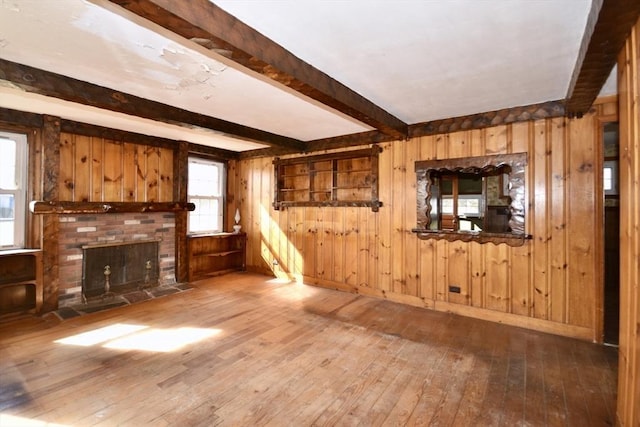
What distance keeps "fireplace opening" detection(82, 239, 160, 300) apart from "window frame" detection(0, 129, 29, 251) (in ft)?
2.12

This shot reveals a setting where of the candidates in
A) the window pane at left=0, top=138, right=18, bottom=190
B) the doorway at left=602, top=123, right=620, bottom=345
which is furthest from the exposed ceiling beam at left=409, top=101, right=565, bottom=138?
the window pane at left=0, top=138, right=18, bottom=190

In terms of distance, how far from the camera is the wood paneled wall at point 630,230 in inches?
57.2

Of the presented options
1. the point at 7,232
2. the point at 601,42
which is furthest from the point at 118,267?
the point at 601,42

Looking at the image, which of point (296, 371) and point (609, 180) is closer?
point (296, 371)

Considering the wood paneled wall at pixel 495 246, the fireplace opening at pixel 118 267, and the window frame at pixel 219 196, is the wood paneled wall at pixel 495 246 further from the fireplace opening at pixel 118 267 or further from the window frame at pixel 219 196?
the fireplace opening at pixel 118 267

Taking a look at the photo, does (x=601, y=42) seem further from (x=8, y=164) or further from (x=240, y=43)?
(x=8, y=164)

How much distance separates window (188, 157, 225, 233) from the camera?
17.9 ft

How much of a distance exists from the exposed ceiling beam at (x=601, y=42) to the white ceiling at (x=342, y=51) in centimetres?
12

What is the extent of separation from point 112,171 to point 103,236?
3.09 ft

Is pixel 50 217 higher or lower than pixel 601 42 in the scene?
lower

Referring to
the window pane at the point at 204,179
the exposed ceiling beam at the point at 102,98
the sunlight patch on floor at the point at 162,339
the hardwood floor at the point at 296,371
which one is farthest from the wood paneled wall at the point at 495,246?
the sunlight patch on floor at the point at 162,339

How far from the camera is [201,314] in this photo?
354 centimetres

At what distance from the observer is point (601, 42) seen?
1.65 m

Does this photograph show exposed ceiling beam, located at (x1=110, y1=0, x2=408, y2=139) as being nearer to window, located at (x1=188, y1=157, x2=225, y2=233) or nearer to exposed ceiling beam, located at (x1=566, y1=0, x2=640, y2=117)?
exposed ceiling beam, located at (x1=566, y1=0, x2=640, y2=117)
